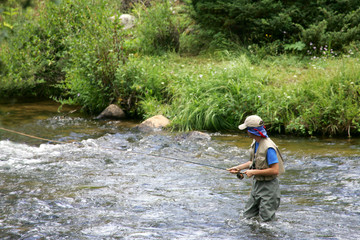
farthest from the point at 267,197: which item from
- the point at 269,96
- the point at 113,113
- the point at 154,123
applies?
the point at 113,113

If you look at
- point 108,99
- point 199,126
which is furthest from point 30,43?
point 199,126

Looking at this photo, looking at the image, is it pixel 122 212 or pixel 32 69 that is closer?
pixel 122 212

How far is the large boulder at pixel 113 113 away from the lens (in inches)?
476

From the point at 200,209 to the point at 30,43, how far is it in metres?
10.5

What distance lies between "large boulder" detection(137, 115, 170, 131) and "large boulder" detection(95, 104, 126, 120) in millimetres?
1509

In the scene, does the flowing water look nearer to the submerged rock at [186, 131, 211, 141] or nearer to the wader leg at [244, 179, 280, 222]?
the submerged rock at [186, 131, 211, 141]

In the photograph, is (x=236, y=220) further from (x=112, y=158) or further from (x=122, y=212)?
(x=112, y=158)

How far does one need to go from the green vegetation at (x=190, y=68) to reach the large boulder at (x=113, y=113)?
0.74ft

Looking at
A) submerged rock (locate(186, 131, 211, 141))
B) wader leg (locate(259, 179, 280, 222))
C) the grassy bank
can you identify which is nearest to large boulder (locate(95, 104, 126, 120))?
the grassy bank

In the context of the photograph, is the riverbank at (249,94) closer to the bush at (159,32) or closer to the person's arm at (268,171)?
the bush at (159,32)

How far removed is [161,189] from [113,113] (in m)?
6.03

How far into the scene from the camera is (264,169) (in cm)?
470

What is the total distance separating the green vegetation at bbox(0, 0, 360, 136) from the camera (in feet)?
31.6

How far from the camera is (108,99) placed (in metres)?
12.8
